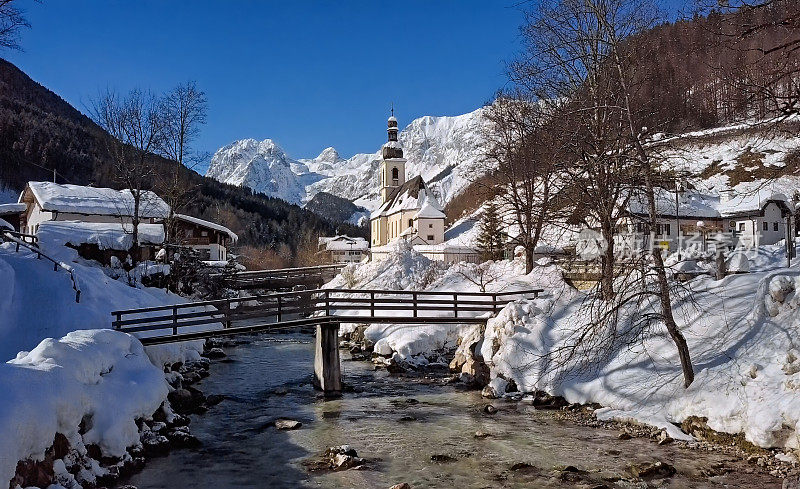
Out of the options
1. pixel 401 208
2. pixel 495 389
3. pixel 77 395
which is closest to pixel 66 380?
pixel 77 395

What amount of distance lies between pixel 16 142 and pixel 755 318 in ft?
368

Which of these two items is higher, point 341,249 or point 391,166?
point 391,166

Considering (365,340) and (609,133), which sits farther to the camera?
(365,340)

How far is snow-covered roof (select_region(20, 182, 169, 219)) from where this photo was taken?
47.0m

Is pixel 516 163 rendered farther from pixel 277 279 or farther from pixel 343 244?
pixel 343 244

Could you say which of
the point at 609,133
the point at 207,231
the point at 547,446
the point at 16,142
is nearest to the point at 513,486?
the point at 547,446

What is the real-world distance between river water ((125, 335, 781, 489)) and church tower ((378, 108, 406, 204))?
79.0m

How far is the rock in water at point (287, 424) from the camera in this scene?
653 inches

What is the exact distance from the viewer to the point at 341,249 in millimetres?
111875

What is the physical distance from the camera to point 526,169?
96.0 ft

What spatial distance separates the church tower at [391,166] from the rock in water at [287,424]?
271ft

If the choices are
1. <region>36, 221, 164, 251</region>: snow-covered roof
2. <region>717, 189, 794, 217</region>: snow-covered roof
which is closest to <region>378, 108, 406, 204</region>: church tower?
<region>717, 189, 794, 217</region>: snow-covered roof

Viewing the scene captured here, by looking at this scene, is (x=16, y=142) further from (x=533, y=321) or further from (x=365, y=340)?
(x=533, y=321)

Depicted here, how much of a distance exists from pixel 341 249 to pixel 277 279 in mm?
66638
